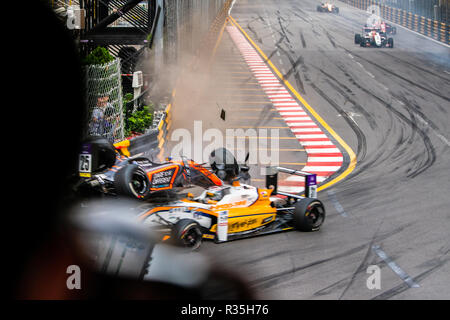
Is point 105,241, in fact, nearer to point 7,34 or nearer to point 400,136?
point 7,34

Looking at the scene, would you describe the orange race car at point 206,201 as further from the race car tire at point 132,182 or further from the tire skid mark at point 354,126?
the tire skid mark at point 354,126

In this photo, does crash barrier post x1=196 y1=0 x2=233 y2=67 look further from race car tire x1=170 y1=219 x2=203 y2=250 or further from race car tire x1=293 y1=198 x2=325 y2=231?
race car tire x1=170 y1=219 x2=203 y2=250

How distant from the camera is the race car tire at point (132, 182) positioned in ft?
25.5

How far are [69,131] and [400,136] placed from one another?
17607 mm

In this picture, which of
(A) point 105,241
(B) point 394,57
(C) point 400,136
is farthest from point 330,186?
(B) point 394,57

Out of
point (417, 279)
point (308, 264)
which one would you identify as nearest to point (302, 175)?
point (308, 264)

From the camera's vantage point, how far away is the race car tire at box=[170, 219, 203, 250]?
814 centimetres

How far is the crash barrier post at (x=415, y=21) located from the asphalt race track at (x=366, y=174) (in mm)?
3035

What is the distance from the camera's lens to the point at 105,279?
299 cm

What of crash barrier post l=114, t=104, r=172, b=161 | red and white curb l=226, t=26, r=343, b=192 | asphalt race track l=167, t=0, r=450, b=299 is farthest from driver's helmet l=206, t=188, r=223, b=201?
red and white curb l=226, t=26, r=343, b=192

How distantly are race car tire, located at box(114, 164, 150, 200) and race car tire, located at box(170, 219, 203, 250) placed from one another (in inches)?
28.1

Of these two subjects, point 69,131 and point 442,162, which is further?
point 442,162

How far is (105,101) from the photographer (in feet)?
40.9
